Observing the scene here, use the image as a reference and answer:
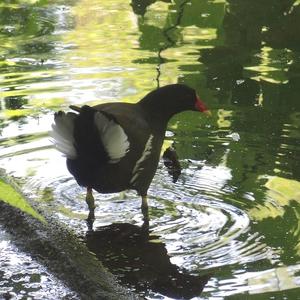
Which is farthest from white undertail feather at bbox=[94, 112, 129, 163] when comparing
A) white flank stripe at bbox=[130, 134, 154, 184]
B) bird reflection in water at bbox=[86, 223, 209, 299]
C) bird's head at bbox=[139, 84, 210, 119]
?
bird's head at bbox=[139, 84, 210, 119]

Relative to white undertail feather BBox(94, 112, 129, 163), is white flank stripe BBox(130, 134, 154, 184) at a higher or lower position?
lower

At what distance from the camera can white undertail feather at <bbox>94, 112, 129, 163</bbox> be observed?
3.12 m

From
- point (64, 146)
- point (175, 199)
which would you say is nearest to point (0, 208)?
point (64, 146)

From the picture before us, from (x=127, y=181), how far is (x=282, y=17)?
5.62 ft

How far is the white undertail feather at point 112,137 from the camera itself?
3121mm

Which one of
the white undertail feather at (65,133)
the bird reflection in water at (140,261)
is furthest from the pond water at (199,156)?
the white undertail feather at (65,133)

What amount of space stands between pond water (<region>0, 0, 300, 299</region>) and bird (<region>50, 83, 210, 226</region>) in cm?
18

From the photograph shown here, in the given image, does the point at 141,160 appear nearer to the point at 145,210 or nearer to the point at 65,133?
the point at 145,210

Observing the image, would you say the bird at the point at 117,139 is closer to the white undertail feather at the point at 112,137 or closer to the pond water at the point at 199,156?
the white undertail feather at the point at 112,137

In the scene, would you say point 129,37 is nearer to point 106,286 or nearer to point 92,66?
point 92,66

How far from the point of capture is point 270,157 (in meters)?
4.43

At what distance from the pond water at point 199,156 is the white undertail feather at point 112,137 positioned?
399 millimetres

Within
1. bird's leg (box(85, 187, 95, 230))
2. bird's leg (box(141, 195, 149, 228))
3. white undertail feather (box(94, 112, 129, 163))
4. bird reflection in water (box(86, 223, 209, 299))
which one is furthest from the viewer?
bird's leg (box(85, 187, 95, 230))

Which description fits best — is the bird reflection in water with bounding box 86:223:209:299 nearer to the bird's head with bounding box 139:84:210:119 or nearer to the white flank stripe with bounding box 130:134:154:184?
the white flank stripe with bounding box 130:134:154:184
